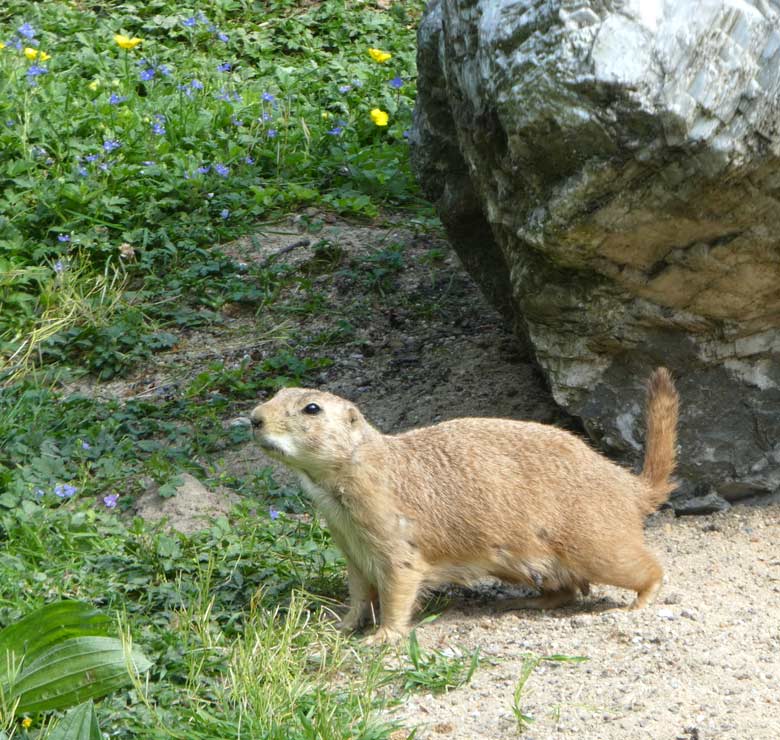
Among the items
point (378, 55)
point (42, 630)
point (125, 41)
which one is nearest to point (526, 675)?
point (42, 630)

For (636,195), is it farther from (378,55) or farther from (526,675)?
(378,55)

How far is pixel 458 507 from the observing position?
4.56m

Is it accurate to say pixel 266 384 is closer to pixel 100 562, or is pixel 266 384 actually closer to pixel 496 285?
pixel 496 285

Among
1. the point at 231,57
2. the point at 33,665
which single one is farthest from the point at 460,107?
the point at 231,57

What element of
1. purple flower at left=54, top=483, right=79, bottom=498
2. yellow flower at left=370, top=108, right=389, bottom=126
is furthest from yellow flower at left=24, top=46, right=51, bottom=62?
purple flower at left=54, top=483, right=79, bottom=498

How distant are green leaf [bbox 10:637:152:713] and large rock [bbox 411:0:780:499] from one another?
219cm

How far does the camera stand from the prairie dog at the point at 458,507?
14.7 feet

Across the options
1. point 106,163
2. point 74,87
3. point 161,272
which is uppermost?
point 74,87

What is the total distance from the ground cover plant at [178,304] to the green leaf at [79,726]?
0.05 feet

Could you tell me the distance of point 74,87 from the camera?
328 inches

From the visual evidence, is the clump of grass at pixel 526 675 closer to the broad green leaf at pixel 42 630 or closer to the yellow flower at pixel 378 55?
the broad green leaf at pixel 42 630

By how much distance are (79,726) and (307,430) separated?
4.53ft

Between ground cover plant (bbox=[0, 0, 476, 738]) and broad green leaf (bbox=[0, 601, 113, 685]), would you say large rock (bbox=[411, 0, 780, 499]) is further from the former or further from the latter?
broad green leaf (bbox=[0, 601, 113, 685])

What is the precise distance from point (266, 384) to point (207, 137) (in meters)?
2.37
